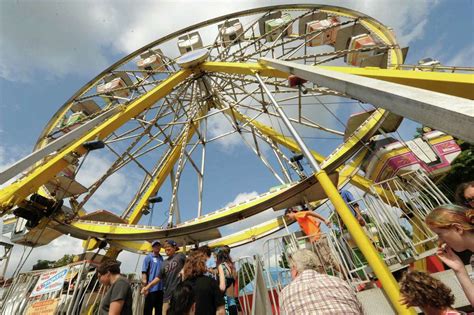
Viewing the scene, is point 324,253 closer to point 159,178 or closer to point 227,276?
point 227,276

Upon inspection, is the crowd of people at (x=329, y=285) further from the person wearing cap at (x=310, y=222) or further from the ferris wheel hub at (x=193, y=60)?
the ferris wheel hub at (x=193, y=60)

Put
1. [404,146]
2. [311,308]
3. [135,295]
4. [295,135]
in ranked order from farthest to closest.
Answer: [404,146], [135,295], [295,135], [311,308]

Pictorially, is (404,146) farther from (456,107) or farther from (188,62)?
(188,62)

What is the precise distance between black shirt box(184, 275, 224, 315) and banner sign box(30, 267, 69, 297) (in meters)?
3.88

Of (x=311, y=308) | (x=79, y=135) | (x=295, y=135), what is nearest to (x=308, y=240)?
(x=295, y=135)

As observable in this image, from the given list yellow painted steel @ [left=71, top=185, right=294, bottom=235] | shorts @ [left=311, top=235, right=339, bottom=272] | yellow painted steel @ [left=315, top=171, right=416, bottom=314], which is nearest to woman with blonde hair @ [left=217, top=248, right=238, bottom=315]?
shorts @ [left=311, top=235, right=339, bottom=272]

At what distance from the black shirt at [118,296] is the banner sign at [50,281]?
2.44 m

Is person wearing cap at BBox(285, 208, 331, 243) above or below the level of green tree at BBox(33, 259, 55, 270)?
below

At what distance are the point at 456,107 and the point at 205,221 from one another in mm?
7261

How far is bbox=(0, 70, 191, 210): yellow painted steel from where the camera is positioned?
737 cm

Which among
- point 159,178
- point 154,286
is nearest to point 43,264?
point 159,178

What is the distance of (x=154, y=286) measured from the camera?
16.0 ft

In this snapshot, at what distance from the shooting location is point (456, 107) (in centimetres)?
150

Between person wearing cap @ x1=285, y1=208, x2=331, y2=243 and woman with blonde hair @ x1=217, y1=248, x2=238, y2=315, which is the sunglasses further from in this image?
woman with blonde hair @ x1=217, y1=248, x2=238, y2=315
